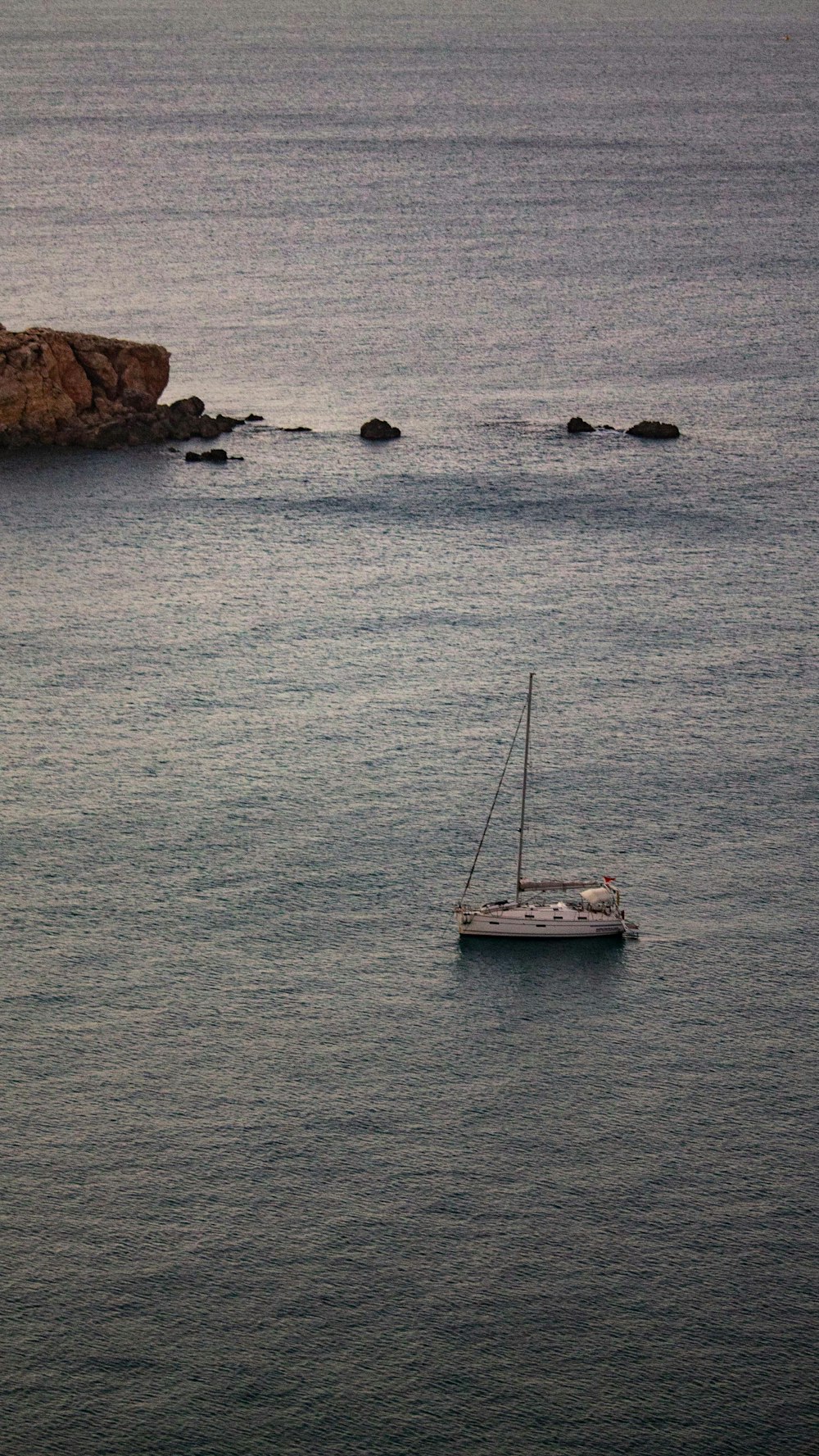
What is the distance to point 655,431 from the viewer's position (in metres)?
180

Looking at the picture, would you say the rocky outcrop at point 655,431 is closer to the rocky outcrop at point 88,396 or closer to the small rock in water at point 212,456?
the small rock in water at point 212,456

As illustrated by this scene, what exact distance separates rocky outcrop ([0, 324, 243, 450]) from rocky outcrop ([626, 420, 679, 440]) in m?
37.9

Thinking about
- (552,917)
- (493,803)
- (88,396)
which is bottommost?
(552,917)

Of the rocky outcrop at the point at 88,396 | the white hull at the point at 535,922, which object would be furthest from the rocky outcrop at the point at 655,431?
the white hull at the point at 535,922

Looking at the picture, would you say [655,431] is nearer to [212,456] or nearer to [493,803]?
[212,456]

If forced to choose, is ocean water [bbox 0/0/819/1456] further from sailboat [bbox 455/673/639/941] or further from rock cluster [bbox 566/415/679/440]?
rock cluster [bbox 566/415/679/440]

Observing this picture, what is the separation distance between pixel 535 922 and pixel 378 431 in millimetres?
82567

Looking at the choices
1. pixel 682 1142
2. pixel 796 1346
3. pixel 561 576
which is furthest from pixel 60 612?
pixel 796 1346

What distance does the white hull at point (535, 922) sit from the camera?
106 metres

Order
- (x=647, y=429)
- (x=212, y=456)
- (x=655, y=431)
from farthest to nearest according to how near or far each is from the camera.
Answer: (x=647, y=429)
(x=655, y=431)
(x=212, y=456)

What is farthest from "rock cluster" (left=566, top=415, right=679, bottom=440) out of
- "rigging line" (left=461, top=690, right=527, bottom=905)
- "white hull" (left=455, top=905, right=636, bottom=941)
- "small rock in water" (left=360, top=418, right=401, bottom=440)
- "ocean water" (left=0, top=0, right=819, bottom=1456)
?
"white hull" (left=455, top=905, right=636, bottom=941)

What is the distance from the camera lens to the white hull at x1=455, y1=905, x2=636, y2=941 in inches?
4161

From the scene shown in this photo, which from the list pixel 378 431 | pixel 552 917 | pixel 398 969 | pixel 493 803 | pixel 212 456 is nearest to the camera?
pixel 398 969

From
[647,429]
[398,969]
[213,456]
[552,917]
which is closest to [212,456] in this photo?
[213,456]
